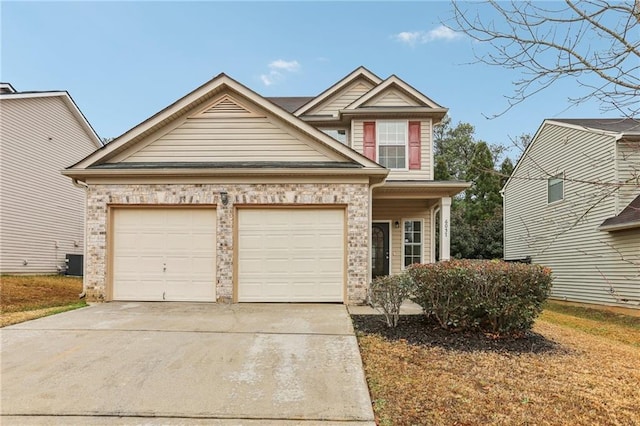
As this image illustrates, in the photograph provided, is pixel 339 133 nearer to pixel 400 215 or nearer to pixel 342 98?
pixel 342 98

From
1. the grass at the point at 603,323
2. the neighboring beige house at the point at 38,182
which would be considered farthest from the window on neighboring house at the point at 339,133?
the neighboring beige house at the point at 38,182

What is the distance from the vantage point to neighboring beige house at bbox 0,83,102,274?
14109 mm

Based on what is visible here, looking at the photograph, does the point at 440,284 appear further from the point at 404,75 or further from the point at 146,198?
the point at 404,75

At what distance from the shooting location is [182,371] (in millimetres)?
4953

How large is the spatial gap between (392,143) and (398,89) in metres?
1.69

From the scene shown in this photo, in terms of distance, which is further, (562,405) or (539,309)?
(539,309)

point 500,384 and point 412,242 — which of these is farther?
point 412,242

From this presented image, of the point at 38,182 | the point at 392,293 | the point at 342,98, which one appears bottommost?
the point at 392,293

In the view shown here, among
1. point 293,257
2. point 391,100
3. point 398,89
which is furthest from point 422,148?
point 293,257

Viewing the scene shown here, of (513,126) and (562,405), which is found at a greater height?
(513,126)

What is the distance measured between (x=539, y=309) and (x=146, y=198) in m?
8.30

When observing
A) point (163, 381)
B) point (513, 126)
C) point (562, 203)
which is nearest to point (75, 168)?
point (163, 381)

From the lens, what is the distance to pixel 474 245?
23.7 meters

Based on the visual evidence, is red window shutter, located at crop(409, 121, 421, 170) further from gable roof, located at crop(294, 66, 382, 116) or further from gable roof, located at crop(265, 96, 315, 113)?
gable roof, located at crop(265, 96, 315, 113)
